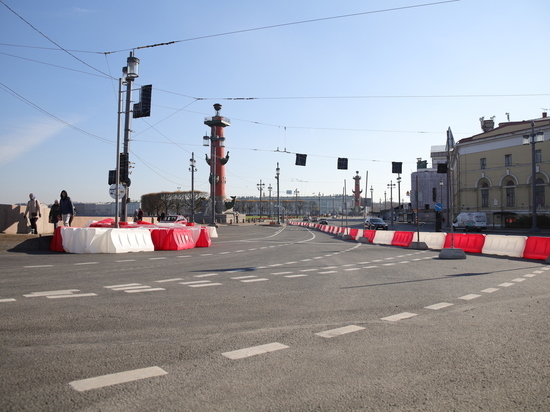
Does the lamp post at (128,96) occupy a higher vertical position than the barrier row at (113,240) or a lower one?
higher

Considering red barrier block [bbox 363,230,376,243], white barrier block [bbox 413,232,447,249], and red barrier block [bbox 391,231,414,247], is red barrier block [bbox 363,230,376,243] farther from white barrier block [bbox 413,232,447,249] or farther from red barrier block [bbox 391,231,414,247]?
white barrier block [bbox 413,232,447,249]

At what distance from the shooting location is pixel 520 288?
9812 millimetres

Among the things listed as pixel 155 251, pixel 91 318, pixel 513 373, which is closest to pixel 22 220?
pixel 155 251

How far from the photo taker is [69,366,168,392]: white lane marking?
380 cm

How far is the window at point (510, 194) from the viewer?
2057 inches

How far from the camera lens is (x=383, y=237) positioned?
28297 millimetres

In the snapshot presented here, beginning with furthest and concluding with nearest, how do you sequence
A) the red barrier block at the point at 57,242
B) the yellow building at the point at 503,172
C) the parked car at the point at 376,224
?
1. the yellow building at the point at 503,172
2. the parked car at the point at 376,224
3. the red barrier block at the point at 57,242

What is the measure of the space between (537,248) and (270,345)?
15606mm

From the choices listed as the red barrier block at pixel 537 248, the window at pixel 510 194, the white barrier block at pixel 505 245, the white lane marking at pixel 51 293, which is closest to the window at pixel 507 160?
the window at pixel 510 194

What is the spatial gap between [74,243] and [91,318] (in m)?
11.9

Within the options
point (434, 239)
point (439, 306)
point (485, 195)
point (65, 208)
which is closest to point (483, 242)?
point (434, 239)

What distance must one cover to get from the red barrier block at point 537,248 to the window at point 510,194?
38.7 metres

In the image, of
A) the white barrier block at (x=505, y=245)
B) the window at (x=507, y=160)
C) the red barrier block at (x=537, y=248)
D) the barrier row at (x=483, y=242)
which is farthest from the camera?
the window at (x=507, y=160)

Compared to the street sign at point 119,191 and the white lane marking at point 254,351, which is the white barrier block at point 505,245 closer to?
the white lane marking at point 254,351
